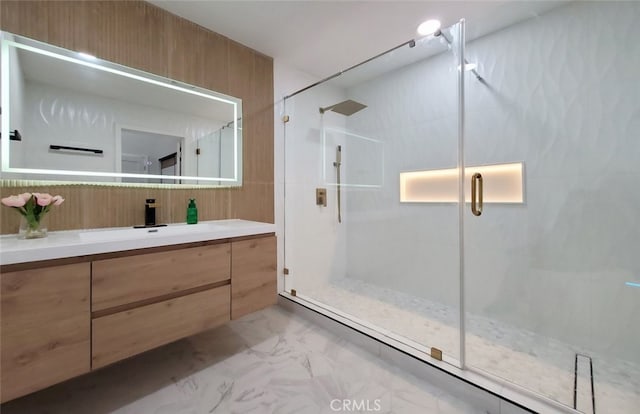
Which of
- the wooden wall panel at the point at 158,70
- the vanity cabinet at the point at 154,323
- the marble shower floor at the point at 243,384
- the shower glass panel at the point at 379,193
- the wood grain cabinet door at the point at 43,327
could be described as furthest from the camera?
the shower glass panel at the point at 379,193

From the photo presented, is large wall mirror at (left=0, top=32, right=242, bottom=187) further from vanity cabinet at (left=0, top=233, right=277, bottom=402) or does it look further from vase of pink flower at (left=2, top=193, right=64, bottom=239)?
vanity cabinet at (left=0, top=233, right=277, bottom=402)

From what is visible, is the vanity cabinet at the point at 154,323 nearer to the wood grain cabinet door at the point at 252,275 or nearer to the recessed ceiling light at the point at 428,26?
the wood grain cabinet door at the point at 252,275

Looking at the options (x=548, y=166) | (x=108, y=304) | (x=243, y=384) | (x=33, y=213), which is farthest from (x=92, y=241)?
(x=548, y=166)

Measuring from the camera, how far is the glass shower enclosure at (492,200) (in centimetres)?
150

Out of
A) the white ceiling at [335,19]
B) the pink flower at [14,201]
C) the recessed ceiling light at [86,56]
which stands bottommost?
the pink flower at [14,201]

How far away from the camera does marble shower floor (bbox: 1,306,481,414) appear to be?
122cm

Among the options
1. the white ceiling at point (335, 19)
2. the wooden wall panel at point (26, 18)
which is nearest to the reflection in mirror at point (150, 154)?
the wooden wall panel at point (26, 18)

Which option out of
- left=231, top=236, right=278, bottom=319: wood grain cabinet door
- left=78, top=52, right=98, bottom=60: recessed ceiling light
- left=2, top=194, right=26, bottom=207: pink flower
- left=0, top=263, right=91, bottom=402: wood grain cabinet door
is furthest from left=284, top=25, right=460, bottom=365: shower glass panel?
left=2, top=194, right=26, bottom=207: pink flower

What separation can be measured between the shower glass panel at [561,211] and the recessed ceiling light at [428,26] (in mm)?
359

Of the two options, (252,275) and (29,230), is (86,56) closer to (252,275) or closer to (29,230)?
(29,230)

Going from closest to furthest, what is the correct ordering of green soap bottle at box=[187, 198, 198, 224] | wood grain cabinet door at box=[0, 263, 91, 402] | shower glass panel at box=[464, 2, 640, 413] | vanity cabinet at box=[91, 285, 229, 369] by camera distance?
wood grain cabinet door at box=[0, 263, 91, 402], vanity cabinet at box=[91, 285, 229, 369], shower glass panel at box=[464, 2, 640, 413], green soap bottle at box=[187, 198, 198, 224]

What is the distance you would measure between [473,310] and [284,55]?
2.69m

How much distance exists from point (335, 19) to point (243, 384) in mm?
2386

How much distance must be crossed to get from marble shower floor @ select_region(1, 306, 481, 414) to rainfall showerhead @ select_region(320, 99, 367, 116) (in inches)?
87.9
